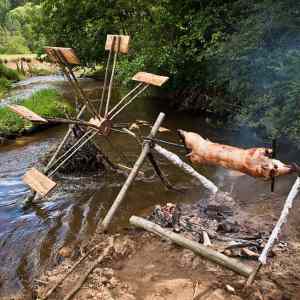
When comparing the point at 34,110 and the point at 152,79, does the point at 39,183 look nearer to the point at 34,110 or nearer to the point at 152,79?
the point at 152,79

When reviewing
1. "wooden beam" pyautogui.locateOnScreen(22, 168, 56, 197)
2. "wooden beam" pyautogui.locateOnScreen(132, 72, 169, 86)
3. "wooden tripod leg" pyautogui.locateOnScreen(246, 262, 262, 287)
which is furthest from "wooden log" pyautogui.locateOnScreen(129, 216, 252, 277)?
"wooden beam" pyautogui.locateOnScreen(132, 72, 169, 86)

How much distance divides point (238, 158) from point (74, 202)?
4.63 meters

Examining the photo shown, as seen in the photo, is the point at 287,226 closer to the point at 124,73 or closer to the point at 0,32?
the point at 124,73

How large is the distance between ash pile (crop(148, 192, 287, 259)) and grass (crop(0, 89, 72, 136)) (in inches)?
260

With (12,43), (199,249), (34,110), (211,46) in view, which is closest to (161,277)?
(199,249)

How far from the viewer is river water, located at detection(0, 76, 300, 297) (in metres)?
6.81

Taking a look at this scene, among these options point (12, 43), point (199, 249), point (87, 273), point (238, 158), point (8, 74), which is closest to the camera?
point (87, 273)

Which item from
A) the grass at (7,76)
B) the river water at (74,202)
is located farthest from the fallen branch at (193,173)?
the grass at (7,76)

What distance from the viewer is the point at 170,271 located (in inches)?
216

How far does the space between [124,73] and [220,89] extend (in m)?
4.02

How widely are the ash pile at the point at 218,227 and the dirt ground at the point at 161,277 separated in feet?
1.02

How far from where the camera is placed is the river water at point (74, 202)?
6.81 metres

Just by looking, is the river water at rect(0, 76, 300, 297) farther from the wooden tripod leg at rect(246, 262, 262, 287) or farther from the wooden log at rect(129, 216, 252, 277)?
the wooden tripod leg at rect(246, 262, 262, 287)

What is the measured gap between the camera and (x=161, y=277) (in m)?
5.34
